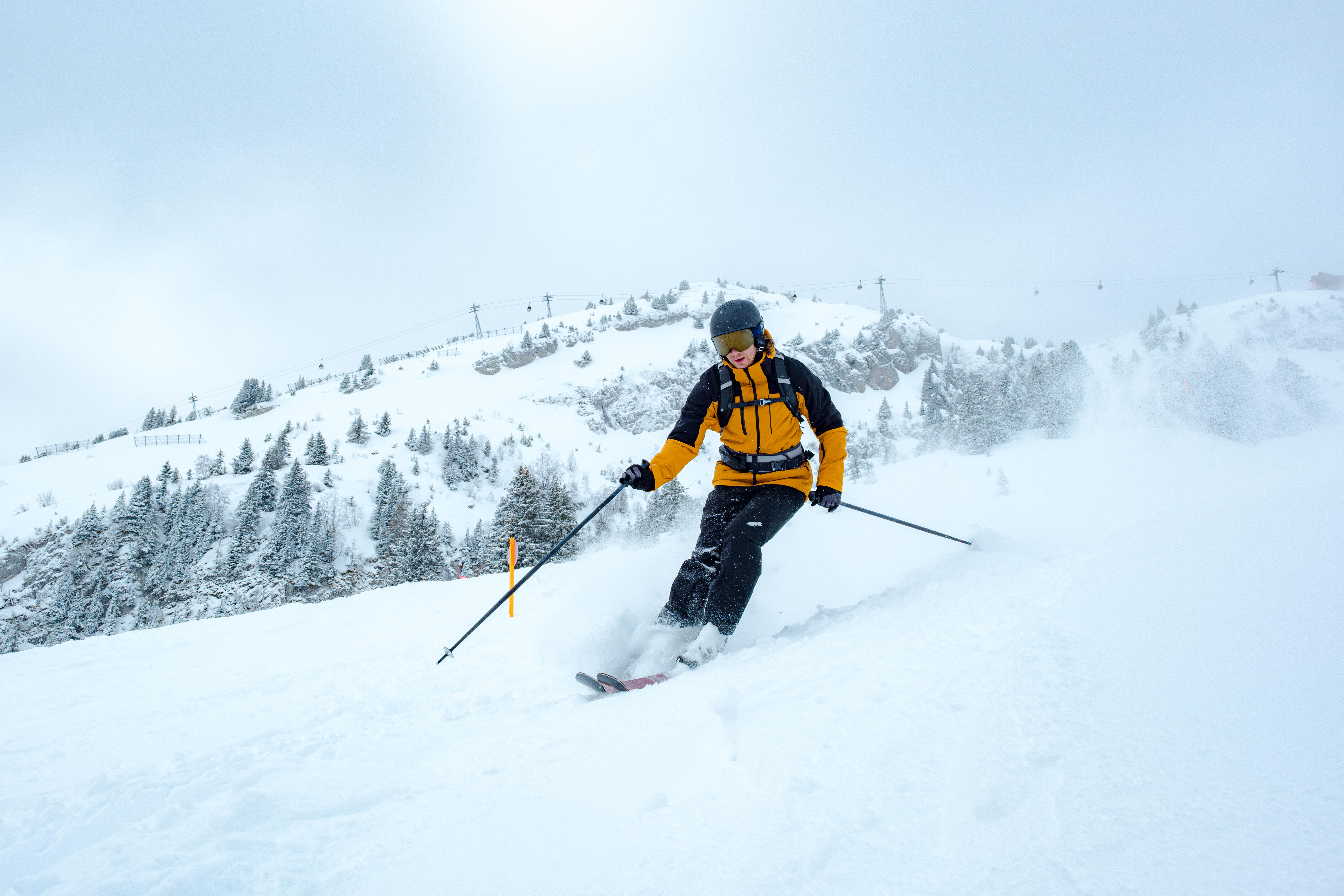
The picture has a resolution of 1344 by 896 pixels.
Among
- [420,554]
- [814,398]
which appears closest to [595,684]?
[814,398]

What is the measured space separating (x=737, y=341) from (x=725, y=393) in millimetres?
383

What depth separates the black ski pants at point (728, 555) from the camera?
341 centimetres

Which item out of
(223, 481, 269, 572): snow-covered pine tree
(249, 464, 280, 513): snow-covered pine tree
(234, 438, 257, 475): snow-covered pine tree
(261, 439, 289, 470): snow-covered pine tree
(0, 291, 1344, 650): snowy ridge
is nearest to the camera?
(0, 291, 1344, 650): snowy ridge

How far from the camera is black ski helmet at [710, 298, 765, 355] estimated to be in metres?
3.86

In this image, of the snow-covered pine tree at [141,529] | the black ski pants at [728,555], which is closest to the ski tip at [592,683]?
the black ski pants at [728,555]

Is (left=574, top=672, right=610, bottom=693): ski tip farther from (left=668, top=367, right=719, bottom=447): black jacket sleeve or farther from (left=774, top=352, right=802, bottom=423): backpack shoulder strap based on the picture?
(left=774, top=352, right=802, bottom=423): backpack shoulder strap

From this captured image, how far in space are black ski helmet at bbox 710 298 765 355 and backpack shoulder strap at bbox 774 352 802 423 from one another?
15 cm

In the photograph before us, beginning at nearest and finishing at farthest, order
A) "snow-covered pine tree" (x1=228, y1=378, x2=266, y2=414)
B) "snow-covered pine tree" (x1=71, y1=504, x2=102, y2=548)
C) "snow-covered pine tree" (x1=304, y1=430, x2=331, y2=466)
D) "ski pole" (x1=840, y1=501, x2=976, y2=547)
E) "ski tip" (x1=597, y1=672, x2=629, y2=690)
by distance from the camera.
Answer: "ski tip" (x1=597, y1=672, x2=629, y2=690), "ski pole" (x1=840, y1=501, x2=976, y2=547), "snow-covered pine tree" (x1=71, y1=504, x2=102, y2=548), "snow-covered pine tree" (x1=304, y1=430, x2=331, y2=466), "snow-covered pine tree" (x1=228, y1=378, x2=266, y2=414)

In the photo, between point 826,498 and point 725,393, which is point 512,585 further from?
point 826,498

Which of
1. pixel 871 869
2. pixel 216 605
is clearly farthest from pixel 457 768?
pixel 216 605

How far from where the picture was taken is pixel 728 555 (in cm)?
350

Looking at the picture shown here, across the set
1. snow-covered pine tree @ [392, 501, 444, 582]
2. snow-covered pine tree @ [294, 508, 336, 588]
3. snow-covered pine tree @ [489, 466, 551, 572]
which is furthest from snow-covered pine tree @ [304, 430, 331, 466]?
snow-covered pine tree @ [489, 466, 551, 572]

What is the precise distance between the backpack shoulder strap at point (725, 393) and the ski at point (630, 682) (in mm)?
1828

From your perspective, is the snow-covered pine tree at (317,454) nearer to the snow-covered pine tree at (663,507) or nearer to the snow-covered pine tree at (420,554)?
the snow-covered pine tree at (420,554)
